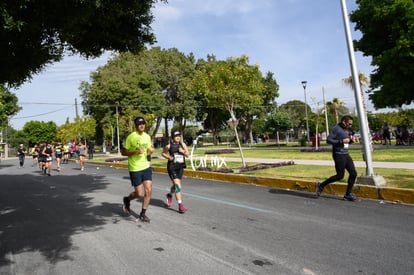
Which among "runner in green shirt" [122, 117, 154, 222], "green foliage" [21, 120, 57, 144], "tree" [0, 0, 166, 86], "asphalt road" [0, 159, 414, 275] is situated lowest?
"asphalt road" [0, 159, 414, 275]

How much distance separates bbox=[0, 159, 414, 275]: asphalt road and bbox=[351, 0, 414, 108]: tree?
15334mm

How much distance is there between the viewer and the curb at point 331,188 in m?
7.21

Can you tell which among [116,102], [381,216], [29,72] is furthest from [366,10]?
[116,102]

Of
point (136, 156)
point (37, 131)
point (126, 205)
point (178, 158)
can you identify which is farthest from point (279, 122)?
point (37, 131)

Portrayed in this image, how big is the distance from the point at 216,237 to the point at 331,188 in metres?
4.58

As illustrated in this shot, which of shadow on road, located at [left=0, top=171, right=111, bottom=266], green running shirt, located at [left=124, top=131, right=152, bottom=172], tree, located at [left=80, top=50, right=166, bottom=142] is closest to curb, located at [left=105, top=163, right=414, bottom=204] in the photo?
shadow on road, located at [left=0, top=171, right=111, bottom=266]

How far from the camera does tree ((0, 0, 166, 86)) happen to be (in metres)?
5.34

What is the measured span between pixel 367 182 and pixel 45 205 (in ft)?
24.9

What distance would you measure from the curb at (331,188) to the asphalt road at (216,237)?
1.07 feet

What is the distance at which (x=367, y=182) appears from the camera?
814 cm

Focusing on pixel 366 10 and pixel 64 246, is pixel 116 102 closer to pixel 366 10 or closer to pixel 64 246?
pixel 366 10

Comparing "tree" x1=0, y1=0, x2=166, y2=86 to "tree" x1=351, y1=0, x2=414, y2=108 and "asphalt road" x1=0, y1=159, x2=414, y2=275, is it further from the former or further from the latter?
"tree" x1=351, y1=0, x2=414, y2=108

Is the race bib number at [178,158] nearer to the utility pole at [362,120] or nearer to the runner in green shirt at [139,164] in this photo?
the runner in green shirt at [139,164]

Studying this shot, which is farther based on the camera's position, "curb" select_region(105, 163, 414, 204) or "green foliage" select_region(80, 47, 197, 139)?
"green foliage" select_region(80, 47, 197, 139)
